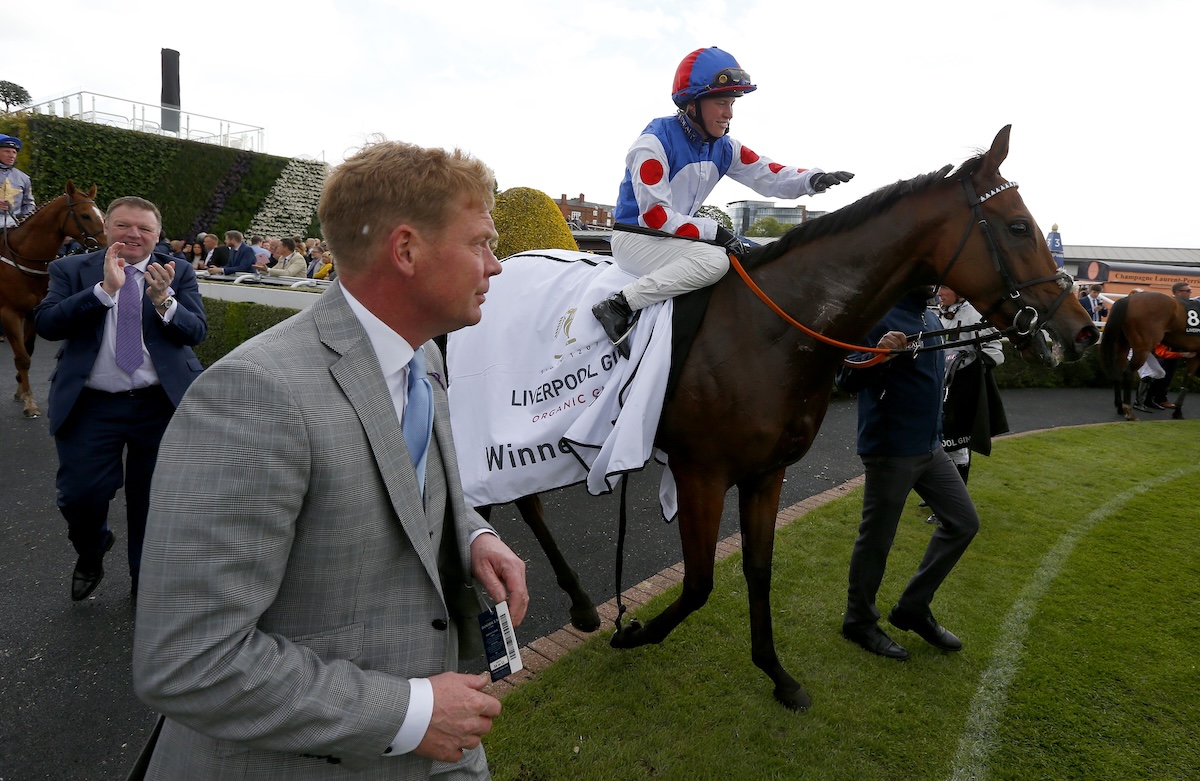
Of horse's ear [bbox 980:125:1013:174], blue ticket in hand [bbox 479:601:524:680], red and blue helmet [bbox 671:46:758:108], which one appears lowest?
blue ticket in hand [bbox 479:601:524:680]

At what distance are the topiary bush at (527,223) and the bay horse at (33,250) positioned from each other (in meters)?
4.06

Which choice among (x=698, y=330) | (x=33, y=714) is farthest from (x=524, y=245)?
(x=33, y=714)

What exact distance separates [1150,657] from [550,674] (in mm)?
3325

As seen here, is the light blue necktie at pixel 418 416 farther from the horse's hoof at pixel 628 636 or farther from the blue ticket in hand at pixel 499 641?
the horse's hoof at pixel 628 636

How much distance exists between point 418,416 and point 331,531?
0.32 m

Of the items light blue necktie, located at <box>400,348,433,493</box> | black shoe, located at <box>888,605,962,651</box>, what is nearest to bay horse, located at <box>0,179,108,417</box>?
light blue necktie, located at <box>400,348,433,493</box>

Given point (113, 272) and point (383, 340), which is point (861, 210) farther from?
point (113, 272)

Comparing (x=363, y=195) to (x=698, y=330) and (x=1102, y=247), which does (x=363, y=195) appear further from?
(x=1102, y=247)

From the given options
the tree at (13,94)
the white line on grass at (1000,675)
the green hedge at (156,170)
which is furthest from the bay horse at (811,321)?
the tree at (13,94)

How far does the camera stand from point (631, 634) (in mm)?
3461

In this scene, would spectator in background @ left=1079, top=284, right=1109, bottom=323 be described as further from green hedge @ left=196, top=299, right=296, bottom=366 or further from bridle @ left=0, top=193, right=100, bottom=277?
bridle @ left=0, top=193, right=100, bottom=277

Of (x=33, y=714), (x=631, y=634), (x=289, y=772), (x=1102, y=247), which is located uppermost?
(x=1102, y=247)

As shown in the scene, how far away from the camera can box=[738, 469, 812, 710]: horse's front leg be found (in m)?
3.16

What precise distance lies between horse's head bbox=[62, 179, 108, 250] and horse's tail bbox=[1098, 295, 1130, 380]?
1278cm
